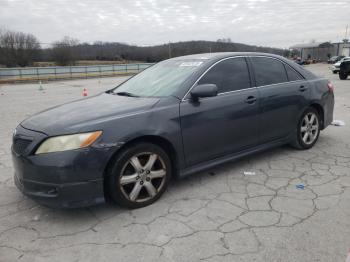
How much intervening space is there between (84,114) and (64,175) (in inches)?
27.3

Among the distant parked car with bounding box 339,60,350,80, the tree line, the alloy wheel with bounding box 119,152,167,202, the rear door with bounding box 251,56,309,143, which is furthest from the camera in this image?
the tree line

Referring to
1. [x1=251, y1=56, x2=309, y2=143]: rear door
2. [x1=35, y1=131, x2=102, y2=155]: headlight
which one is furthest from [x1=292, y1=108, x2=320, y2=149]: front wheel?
[x1=35, y1=131, x2=102, y2=155]: headlight

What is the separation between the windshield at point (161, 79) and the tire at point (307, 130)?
6.55 ft

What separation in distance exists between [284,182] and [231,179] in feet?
2.06

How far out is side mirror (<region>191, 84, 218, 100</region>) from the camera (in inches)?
139

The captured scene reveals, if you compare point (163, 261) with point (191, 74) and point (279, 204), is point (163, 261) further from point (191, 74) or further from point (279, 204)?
point (191, 74)

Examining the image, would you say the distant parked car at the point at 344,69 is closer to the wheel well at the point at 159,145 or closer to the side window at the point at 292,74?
the side window at the point at 292,74

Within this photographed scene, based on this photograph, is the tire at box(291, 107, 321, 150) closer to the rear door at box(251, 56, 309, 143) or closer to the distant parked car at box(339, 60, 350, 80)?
the rear door at box(251, 56, 309, 143)

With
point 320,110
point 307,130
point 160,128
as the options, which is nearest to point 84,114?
point 160,128

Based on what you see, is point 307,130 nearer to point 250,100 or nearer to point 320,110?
point 320,110

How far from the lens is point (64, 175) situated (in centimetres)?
286

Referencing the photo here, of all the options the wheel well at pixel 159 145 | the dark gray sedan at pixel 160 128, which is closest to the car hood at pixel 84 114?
the dark gray sedan at pixel 160 128

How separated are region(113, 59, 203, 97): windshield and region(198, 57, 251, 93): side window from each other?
204 mm

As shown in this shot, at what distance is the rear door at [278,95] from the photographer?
432 cm
